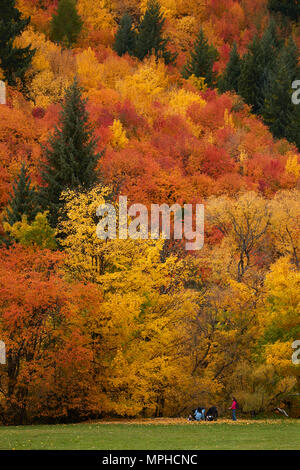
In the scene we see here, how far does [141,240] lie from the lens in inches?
1517

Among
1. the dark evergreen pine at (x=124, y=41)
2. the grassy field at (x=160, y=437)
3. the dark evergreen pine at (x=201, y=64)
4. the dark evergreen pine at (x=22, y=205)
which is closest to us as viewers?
the grassy field at (x=160, y=437)

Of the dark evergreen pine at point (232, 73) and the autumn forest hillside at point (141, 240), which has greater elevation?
the dark evergreen pine at point (232, 73)

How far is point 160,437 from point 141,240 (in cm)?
1561

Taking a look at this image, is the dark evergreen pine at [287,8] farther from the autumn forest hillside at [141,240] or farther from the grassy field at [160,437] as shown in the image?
the grassy field at [160,437]

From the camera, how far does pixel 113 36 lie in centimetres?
10825

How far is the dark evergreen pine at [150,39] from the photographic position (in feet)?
311

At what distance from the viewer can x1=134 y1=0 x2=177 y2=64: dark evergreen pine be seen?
9475 cm

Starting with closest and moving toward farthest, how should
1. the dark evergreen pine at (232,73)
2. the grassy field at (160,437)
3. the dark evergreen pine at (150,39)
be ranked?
the grassy field at (160,437)
the dark evergreen pine at (232,73)
the dark evergreen pine at (150,39)

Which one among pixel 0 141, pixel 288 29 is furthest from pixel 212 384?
pixel 288 29

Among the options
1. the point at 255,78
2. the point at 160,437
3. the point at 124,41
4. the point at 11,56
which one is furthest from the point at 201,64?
the point at 160,437

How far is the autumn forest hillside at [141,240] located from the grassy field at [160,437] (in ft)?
18.7

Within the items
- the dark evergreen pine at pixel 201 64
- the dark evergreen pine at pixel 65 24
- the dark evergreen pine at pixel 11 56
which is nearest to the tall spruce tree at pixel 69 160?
the dark evergreen pine at pixel 11 56

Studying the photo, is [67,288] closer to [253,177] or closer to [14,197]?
[14,197]

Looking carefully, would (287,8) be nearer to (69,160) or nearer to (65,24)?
(65,24)
